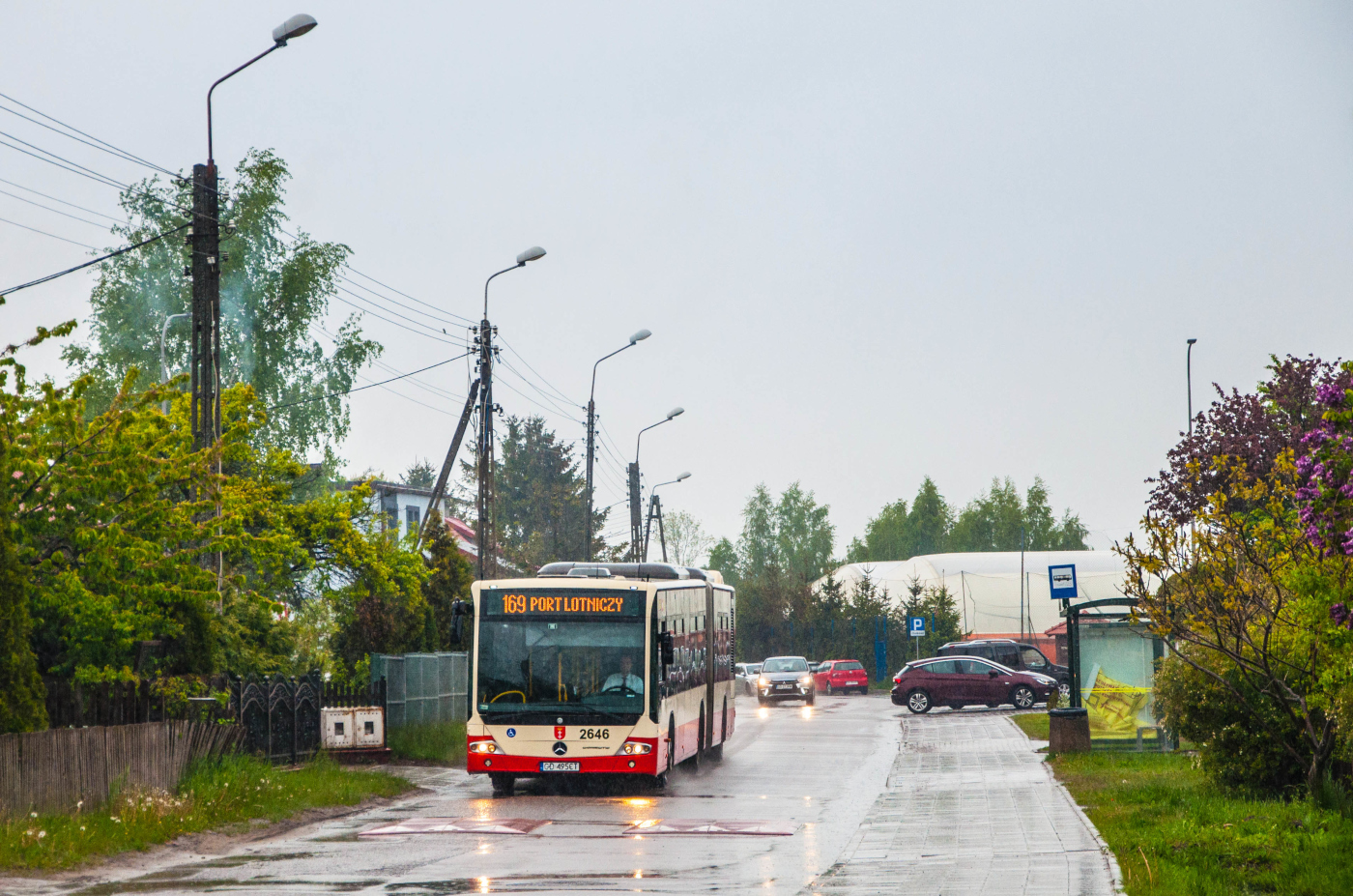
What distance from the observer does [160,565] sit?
17188 millimetres

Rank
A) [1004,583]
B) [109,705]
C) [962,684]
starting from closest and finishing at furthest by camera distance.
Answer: [109,705]
[962,684]
[1004,583]

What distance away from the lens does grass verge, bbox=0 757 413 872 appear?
42.6 feet

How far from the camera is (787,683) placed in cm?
5003

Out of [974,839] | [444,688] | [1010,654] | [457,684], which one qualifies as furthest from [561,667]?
[1010,654]

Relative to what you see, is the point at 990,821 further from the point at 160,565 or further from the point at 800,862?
the point at 160,565

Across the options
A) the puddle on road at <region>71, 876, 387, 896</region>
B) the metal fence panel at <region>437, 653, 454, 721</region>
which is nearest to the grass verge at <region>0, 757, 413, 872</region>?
the puddle on road at <region>71, 876, 387, 896</region>

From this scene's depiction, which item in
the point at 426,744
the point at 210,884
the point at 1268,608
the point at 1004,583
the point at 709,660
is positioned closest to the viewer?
the point at 210,884

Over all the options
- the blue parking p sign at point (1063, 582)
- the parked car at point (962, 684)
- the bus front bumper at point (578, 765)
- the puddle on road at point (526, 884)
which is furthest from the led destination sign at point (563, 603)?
the parked car at point (962, 684)

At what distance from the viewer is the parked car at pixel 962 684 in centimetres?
4394

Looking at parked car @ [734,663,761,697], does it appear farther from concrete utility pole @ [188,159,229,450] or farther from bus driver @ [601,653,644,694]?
concrete utility pole @ [188,159,229,450]

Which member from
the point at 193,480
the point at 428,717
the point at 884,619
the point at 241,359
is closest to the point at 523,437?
the point at 884,619

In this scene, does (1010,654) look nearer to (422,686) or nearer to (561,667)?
(422,686)

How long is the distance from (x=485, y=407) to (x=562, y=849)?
1807 cm

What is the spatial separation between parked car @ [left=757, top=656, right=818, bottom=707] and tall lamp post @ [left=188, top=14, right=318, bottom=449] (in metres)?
32.6
